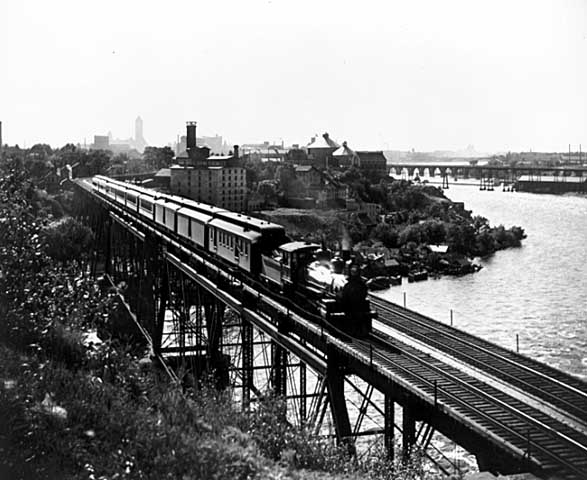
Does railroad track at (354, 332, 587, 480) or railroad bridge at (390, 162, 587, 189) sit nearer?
railroad track at (354, 332, 587, 480)

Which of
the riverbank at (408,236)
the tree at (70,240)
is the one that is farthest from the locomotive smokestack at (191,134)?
the tree at (70,240)

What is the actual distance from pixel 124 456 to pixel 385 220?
52.2m

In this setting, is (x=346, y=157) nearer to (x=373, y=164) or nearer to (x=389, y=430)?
(x=373, y=164)

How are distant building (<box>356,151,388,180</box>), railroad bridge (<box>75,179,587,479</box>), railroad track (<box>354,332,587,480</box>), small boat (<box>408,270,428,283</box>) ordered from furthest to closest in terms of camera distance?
1. distant building (<box>356,151,388,180</box>)
2. small boat (<box>408,270,428,283</box>)
3. railroad bridge (<box>75,179,587,479</box>)
4. railroad track (<box>354,332,587,480</box>)

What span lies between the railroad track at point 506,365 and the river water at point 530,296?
8.35 metres

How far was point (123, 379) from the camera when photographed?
923cm

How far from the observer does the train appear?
1118 cm

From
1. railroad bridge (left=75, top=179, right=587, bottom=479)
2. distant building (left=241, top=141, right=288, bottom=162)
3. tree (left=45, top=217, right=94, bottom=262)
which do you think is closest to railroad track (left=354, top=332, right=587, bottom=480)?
railroad bridge (left=75, top=179, right=587, bottom=479)

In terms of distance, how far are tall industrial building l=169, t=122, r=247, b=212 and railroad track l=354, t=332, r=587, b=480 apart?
40474 mm

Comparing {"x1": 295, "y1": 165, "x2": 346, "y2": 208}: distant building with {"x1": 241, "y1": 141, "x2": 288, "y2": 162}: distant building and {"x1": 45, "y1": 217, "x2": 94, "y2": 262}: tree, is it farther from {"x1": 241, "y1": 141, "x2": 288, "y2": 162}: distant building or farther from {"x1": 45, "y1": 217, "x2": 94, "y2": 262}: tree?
{"x1": 45, "y1": 217, "x2": 94, "y2": 262}: tree

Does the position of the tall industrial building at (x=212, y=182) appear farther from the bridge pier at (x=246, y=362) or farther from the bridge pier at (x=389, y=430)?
the bridge pier at (x=389, y=430)

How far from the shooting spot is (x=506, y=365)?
10.3 metres

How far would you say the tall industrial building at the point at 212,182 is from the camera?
5050 cm

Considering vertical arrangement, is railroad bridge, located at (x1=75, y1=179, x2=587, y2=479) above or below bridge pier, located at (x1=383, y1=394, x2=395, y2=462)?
above
